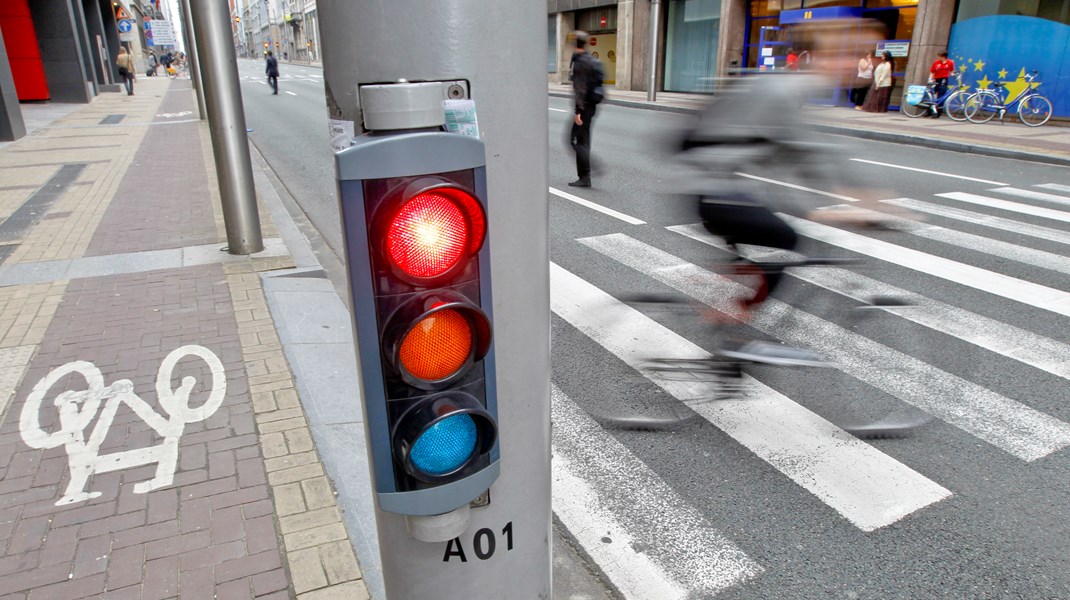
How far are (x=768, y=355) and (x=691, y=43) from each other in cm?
2961

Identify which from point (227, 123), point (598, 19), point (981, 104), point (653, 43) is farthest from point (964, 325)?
point (598, 19)

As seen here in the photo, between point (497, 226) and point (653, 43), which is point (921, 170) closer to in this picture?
point (497, 226)

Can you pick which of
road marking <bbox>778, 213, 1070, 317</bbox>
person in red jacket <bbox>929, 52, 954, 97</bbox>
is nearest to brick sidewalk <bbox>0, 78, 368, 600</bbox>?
road marking <bbox>778, 213, 1070, 317</bbox>

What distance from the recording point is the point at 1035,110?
1747cm

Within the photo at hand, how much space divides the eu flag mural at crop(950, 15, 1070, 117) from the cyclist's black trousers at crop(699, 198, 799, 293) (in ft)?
59.2

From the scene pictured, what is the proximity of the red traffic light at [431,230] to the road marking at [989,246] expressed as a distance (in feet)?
19.2

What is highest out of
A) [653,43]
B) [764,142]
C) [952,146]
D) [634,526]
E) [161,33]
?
[161,33]

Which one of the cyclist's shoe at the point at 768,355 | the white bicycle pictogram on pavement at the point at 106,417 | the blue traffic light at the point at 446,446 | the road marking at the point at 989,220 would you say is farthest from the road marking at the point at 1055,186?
the blue traffic light at the point at 446,446

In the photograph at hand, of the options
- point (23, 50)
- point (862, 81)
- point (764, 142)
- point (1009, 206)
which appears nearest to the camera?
point (764, 142)

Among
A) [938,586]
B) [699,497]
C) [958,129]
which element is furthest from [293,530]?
[958,129]

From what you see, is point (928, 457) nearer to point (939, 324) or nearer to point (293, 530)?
point (939, 324)

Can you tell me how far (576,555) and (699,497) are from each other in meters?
0.74

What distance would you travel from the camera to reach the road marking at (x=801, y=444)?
3.41 m

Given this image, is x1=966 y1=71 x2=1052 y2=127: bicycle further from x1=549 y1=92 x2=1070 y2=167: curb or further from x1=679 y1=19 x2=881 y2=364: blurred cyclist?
x1=679 y1=19 x2=881 y2=364: blurred cyclist
